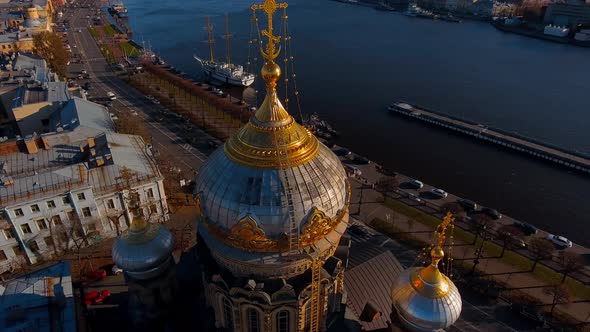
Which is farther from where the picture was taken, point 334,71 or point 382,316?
point 334,71

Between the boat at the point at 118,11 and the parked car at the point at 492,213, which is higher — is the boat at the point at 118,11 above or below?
above

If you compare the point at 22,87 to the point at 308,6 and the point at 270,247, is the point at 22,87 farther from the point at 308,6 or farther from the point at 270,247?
the point at 308,6

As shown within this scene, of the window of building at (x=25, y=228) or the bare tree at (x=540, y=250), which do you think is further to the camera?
the bare tree at (x=540, y=250)

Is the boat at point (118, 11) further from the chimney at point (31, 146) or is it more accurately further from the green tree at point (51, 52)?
the chimney at point (31, 146)

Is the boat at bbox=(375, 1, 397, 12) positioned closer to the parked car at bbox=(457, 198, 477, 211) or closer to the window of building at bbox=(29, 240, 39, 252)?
the parked car at bbox=(457, 198, 477, 211)

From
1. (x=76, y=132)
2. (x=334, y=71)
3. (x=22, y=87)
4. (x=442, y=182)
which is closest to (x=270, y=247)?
(x=76, y=132)

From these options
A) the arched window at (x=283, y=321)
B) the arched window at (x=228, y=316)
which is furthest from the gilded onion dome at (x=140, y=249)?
Result: the arched window at (x=283, y=321)

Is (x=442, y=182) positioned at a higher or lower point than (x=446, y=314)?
lower

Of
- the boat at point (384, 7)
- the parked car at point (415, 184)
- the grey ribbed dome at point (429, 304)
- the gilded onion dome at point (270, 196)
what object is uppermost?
the boat at point (384, 7)
